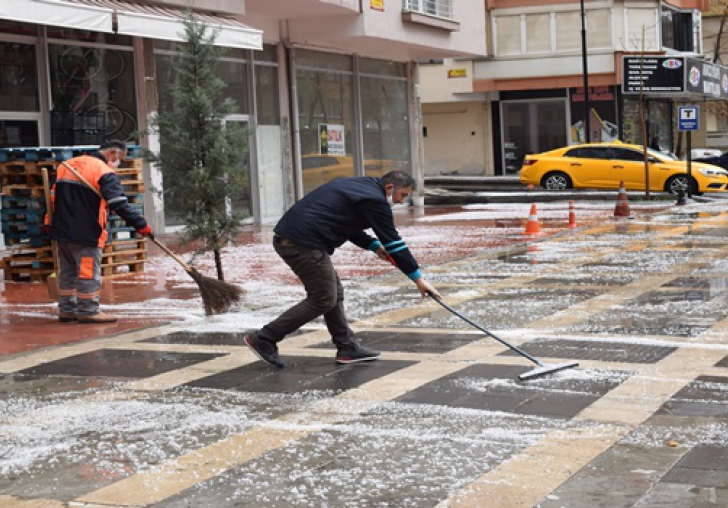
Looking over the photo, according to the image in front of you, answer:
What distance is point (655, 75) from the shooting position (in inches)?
1763

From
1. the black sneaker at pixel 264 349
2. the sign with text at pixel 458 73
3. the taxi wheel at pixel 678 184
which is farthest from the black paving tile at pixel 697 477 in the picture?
the sign with text at pixel 458 73

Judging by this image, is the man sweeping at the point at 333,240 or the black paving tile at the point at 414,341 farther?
the black paving tile at the point at 414,341

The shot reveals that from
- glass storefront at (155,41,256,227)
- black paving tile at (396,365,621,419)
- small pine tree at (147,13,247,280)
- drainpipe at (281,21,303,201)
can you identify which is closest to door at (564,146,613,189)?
drainpipe at (281,21,303,201)

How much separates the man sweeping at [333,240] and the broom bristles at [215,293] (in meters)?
2.57

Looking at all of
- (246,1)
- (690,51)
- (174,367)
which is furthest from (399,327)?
(690,51)

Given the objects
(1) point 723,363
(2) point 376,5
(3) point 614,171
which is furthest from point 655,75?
(1) point 723,363

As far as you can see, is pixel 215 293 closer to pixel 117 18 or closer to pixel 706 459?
pixel 706 459

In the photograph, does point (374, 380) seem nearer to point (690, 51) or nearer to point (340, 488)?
point (340, 488)

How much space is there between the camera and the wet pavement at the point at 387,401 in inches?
225

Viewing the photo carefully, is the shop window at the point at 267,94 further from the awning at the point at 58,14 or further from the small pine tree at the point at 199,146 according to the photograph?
the small pine tree at the point at 199,146

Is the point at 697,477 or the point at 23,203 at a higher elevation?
the point at 23,203

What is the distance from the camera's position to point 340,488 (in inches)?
224

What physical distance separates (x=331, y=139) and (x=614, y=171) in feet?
26.9

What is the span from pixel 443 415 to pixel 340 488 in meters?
1.57
